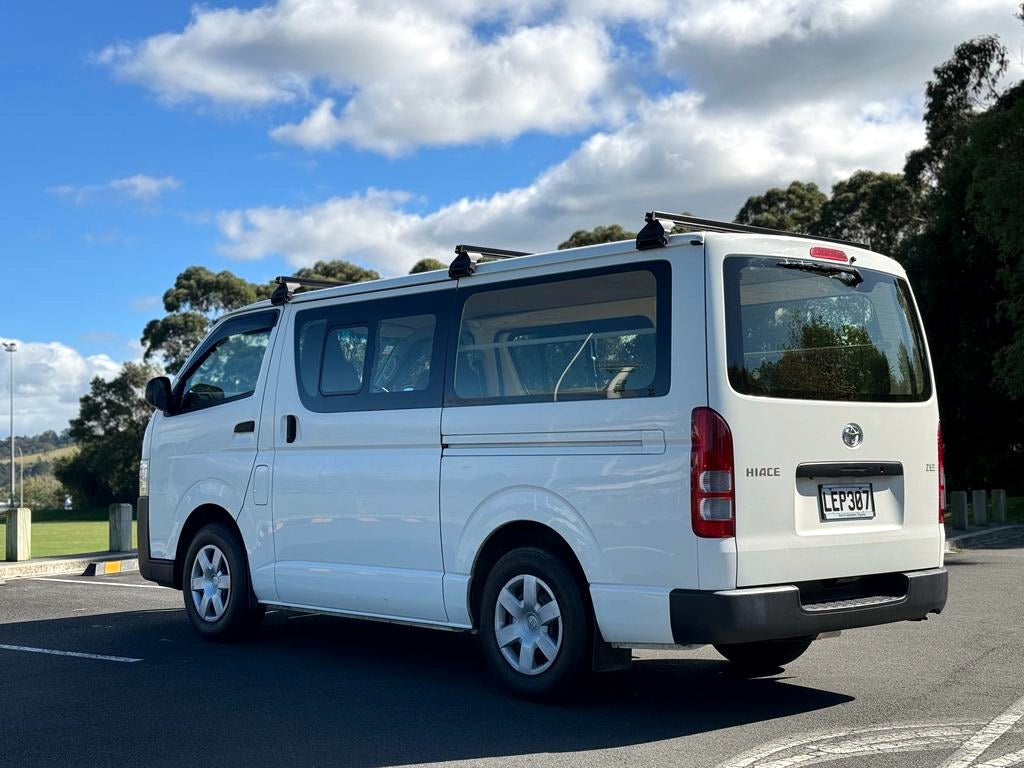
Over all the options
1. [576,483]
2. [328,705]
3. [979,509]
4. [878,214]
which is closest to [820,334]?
[576,483]

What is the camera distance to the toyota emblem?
242 inches

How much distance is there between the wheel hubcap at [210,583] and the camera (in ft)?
27.6

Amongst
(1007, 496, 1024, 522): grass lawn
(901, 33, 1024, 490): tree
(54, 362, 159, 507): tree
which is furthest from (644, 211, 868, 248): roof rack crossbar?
(54, 362, 159, 507): tree

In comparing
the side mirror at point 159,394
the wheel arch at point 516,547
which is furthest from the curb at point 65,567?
the wheel arch at point 516,547

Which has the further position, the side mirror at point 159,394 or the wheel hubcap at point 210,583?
the side mirror at point 159,394

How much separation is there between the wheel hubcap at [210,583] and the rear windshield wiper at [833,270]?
4.49 meters

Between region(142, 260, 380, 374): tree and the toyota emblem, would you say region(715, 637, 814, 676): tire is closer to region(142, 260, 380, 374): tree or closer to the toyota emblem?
the toyota emblem

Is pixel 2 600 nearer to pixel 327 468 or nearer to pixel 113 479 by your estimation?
pixel 327 468

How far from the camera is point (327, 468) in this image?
759cm

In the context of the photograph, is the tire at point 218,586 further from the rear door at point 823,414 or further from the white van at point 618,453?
the rear door at point 823,414

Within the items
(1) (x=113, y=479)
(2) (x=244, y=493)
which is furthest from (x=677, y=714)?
(1) (x=113, y=479)

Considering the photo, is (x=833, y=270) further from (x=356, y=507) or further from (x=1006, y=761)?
(x=356, y=507)

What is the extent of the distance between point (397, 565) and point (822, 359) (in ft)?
9.05

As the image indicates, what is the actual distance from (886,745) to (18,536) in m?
12.8
